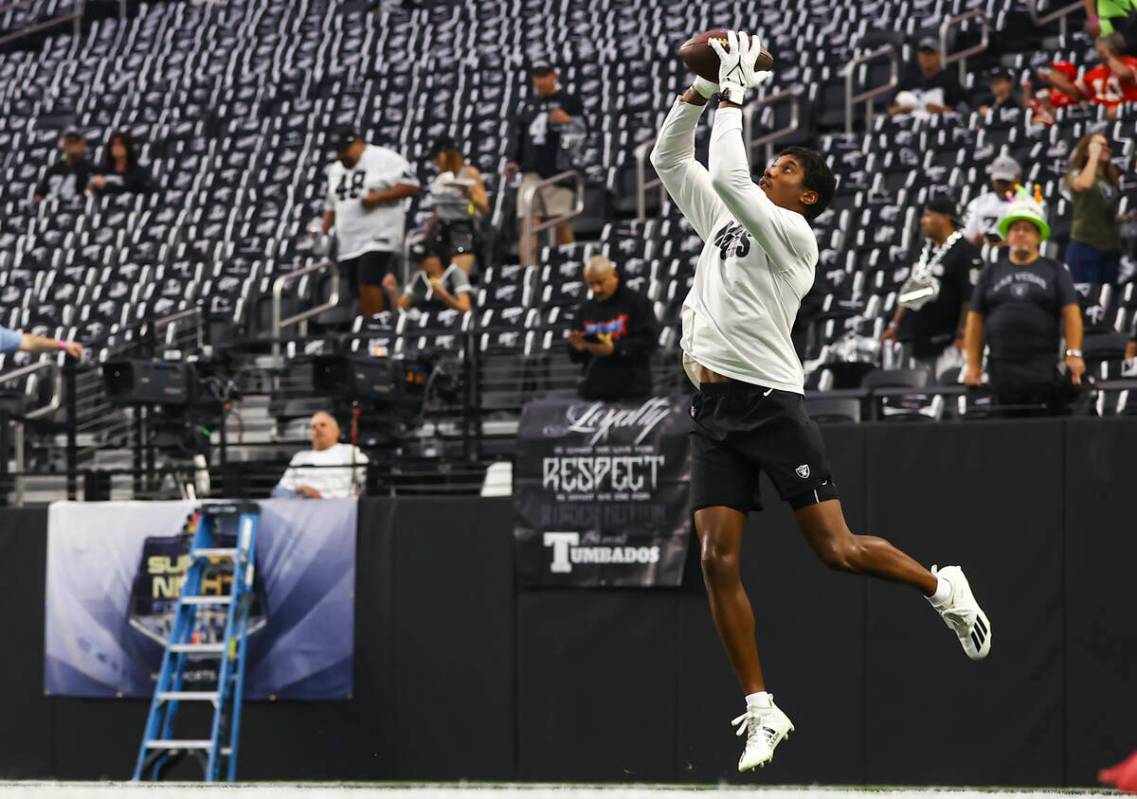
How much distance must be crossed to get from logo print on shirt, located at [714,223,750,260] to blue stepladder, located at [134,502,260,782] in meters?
4.97

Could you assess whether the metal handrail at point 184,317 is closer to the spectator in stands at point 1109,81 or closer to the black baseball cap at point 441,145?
the black baseball cap at point 441,145

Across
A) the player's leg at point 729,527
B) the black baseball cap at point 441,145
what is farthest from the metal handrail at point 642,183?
the player's leg at point 729,527

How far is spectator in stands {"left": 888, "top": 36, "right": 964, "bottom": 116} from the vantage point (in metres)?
14.8

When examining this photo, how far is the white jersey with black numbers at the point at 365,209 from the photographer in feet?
45.0

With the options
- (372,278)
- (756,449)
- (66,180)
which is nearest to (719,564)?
(756,449)

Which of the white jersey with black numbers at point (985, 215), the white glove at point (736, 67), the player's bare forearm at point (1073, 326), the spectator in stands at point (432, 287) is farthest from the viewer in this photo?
the spectator in stands at point (432, 287)

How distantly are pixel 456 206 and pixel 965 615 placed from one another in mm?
8356

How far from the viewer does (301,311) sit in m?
14.8

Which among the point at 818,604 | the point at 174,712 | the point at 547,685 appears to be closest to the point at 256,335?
the point at 174,712

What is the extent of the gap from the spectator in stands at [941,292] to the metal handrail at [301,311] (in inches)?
217

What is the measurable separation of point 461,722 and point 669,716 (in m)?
1.19

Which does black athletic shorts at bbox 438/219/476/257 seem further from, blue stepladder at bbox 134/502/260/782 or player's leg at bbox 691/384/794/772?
player's leg at bbox 691/384/794/772

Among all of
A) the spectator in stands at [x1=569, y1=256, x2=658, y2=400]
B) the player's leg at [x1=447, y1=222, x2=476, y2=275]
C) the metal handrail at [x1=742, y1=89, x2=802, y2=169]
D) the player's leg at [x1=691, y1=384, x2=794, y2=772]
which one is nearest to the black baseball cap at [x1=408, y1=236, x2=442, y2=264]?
the player's leg at [x1=447, y1=222, x2=476, y2=275]

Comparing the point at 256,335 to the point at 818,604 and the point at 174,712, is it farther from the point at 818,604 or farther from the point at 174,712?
the point at 818,604
